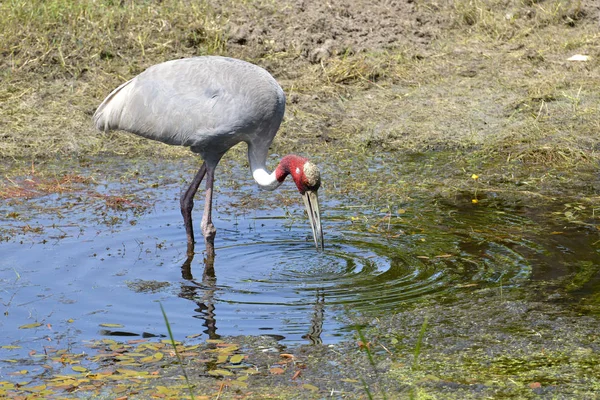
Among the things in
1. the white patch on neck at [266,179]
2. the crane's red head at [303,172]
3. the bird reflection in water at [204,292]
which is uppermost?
the crane's red head at [303,172]

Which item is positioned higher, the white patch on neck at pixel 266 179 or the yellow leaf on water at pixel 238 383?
the white patch on neck at pixel 266 179

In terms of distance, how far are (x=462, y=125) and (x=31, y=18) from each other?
4.48m

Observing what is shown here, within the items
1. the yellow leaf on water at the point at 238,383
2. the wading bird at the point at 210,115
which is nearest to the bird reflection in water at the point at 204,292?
the wading bird at the point at 210,115

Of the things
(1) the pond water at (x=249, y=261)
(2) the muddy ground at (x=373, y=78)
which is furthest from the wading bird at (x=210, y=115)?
(2) the muddy ground at (x=373, y=78)

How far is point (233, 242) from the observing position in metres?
6.92

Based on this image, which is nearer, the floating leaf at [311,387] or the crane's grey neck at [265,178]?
the floating leaf at [311,387]

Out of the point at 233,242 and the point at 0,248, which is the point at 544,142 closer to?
the point at 233,242

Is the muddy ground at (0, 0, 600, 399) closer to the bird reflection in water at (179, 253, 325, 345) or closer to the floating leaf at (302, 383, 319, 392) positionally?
the bird reflection in water at (179, 253, 325, 345)

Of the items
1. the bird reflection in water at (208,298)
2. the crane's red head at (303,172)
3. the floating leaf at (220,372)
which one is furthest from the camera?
the crane's red head at (303,172)

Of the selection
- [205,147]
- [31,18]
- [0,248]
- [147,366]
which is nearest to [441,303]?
[147,366]

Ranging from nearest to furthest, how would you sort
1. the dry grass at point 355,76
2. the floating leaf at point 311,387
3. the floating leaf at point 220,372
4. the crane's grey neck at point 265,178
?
the floating leaf at point 311,387 < the floating leaf at point 220,372 < the crane's grey neck at point 265,178 < the dry grass at point 355,76

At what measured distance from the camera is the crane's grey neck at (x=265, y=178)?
6.95 metres

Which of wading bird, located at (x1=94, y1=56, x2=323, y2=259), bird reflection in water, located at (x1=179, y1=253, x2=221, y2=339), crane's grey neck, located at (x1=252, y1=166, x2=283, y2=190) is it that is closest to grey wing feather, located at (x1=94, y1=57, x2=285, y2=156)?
wading bird, located at (x1=94, y1=56, x2=323, y2=259)

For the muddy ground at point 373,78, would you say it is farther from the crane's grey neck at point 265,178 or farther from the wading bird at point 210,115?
the wading bird at point 210,115
